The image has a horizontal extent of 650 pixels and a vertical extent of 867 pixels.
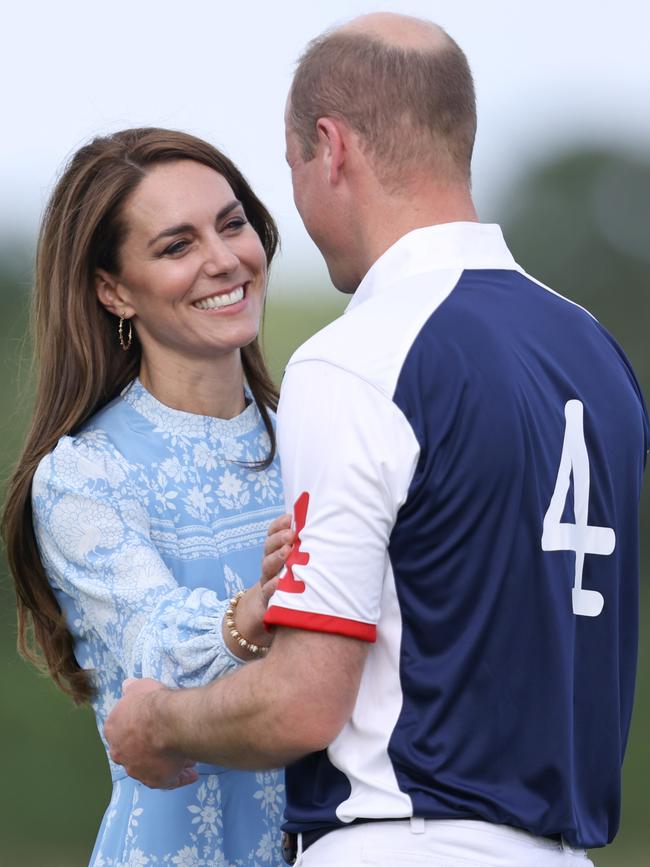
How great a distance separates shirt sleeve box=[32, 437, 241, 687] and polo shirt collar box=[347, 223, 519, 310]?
2.38 ft

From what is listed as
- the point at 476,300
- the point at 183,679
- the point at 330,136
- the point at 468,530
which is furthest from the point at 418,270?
the point at 183,679

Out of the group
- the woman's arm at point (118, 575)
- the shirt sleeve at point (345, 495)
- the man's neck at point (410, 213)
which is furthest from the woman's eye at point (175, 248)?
the shirt sleeve at point (345, 495)

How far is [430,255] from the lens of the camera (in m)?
2.26

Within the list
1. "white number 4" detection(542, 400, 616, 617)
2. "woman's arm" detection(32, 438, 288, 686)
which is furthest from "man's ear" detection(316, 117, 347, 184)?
"woman's arm" detection(32, 438, 288, 686)

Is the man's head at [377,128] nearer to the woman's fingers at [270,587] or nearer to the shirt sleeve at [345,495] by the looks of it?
the shirt sleeve at [345,495]

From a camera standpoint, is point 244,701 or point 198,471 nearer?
point 244,701

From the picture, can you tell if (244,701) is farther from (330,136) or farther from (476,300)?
(330,136)

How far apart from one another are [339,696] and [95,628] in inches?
37.0

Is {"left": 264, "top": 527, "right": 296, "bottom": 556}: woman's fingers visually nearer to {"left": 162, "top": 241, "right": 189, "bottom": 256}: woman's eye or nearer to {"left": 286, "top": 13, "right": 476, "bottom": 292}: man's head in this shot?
{"left": 286, "top": 13, "right": 476, "bottom": 292}: man's head

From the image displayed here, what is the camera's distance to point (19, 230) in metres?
10.7

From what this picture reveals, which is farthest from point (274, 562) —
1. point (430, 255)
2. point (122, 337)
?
point (122, 337)

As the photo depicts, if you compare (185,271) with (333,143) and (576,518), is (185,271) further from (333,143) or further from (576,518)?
(576,518)

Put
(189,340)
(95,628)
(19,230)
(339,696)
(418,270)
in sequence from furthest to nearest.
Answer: (19,230), (189,340), (95,628), (418,270), (339,696)

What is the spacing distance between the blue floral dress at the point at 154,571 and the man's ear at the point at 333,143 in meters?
0.84
